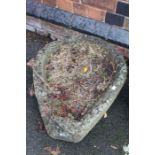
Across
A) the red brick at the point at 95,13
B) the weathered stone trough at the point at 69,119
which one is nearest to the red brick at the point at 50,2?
the red brick at the point at 95,13

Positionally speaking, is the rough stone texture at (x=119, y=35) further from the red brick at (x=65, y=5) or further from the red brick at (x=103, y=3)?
the red brick at (x=65, y=5)

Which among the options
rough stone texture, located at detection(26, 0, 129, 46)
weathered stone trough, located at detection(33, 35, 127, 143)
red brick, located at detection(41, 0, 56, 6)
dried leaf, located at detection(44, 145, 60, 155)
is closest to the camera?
weathered stone trough, located at detection(33, 35, 127, 143)

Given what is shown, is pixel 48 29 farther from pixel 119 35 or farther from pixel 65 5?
pixel 119 35

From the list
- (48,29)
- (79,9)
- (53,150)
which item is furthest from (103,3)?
(53,150)

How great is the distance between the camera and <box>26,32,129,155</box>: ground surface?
2658mm

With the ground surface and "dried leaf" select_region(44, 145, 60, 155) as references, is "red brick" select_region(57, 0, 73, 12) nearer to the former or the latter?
the ground surface

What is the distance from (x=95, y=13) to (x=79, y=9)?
0.13 m

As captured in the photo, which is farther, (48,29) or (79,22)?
(48,29)

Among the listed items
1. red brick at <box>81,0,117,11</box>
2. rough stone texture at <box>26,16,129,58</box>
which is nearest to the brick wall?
red brick at <box>81,0,117,11</box>

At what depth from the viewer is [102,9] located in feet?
9.58

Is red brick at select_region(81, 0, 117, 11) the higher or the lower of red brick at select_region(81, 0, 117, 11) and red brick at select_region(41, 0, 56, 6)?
the higher

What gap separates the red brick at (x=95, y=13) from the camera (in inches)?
116
